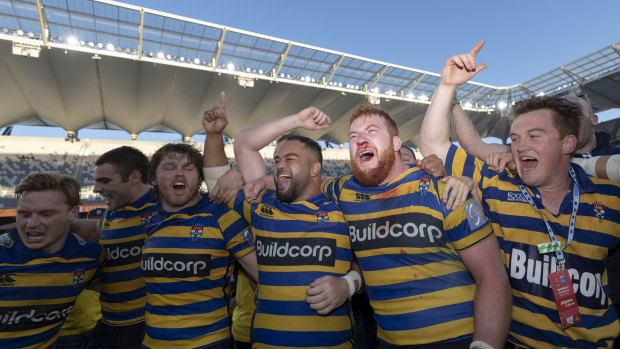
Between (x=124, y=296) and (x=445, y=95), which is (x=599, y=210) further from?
(x=124, y=296)

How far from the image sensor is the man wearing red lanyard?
1.60m

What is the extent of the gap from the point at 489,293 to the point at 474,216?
14.9 inches

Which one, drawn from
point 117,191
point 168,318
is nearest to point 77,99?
point 117,191

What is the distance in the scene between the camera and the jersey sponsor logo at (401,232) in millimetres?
1621

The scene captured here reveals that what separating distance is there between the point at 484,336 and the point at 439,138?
3.92 feet

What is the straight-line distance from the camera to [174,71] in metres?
17.1

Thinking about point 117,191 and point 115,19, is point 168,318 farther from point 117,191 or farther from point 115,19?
point 115,19

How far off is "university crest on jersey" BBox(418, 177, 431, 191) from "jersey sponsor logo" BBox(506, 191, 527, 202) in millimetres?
543

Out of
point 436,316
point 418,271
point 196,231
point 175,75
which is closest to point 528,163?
point 418,271

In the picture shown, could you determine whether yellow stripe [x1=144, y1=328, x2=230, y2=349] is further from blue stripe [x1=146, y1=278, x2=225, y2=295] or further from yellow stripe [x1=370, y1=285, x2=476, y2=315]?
yellow stripe [x1=370, y1=285, x2=476, y2=315]

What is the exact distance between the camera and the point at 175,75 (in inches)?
684

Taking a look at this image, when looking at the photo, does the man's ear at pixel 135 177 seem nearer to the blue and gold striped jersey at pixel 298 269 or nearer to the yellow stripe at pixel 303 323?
the blue and gold striped jersey at pixel 298 269

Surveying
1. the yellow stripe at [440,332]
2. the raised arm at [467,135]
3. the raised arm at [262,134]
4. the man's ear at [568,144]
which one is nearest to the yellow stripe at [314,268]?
the yellow stripe at [440,332]

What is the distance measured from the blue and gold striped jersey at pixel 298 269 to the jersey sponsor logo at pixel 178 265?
1.38ft
